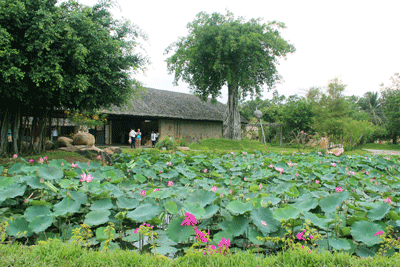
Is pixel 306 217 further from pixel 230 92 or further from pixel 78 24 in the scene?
pixel 230 92

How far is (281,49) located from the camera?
1515cm

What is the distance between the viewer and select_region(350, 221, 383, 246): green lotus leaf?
1.55 m

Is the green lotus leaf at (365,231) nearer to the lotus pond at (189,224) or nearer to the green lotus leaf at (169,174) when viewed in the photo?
the lotus pond at (189,224)

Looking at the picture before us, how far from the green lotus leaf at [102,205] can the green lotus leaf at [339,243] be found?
1511mm

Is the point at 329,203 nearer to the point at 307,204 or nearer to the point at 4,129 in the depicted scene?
the point at 307,204

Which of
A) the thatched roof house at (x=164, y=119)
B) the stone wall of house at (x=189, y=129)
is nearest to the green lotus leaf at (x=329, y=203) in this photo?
the thatched roof house at (x=164, y=119)

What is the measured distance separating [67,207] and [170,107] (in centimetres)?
1823

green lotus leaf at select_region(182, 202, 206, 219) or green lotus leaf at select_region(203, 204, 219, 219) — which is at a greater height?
green lotus leaf at select_region(182, 202, 206, 219)

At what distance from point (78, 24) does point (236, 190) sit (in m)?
6.39

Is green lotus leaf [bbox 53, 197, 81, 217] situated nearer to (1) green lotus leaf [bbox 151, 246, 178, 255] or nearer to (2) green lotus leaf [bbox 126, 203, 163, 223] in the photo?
(2) green lotus leaf [bbox 126, 203, 163, 223]

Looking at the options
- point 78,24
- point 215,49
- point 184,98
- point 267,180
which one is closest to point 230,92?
point 215,49

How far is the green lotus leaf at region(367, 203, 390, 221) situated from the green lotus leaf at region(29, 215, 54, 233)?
216 cm

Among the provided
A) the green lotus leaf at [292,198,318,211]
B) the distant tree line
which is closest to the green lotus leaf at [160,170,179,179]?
the green lotus leaf at [292,198,318,211]

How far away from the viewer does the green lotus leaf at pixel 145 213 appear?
5.63 ft
